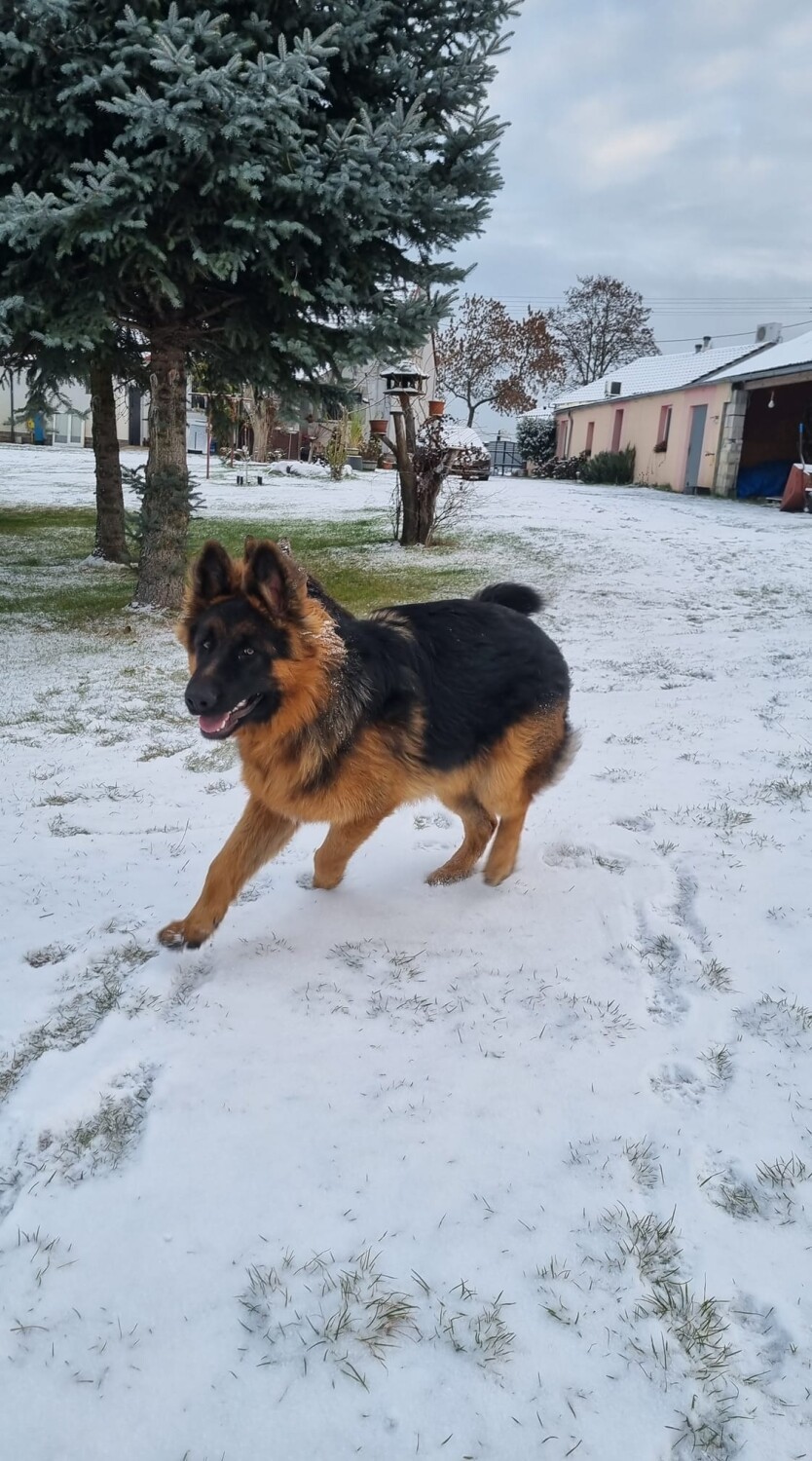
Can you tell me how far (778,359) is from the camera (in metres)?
26.3

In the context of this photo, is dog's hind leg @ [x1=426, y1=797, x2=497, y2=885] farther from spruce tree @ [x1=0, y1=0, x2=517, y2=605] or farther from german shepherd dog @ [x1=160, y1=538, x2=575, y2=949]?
spruce tree @ [x1=0, y1=0, x2=517, y2=605]

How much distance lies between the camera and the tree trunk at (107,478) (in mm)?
12234

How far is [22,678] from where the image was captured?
7.68 meters

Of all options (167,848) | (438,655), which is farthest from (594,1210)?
(167,848)

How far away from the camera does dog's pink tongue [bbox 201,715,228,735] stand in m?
3.08

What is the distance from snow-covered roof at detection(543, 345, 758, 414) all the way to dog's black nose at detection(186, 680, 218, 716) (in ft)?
103

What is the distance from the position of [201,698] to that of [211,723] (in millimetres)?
136

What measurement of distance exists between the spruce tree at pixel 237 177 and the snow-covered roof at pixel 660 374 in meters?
24.6

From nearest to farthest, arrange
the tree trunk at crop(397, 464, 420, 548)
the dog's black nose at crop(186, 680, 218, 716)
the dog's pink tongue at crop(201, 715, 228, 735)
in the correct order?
the dog's black nose at crop(186, 680, 218, 716)
the dog's pink tongue at crop(201, 715, 228, 735)
the tree trunk at crop(397, 464, 420, 548)

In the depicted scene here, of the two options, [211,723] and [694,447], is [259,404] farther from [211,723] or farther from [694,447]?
[694,447]

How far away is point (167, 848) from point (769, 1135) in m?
3.04

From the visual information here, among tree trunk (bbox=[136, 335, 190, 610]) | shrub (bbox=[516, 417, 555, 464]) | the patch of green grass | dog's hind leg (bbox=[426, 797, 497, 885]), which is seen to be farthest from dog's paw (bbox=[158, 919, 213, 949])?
shrub (bbox=[516, 417, 555, 464])

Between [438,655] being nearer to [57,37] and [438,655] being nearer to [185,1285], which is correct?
[185,1285]

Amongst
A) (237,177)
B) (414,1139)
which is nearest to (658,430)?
(237,177)
